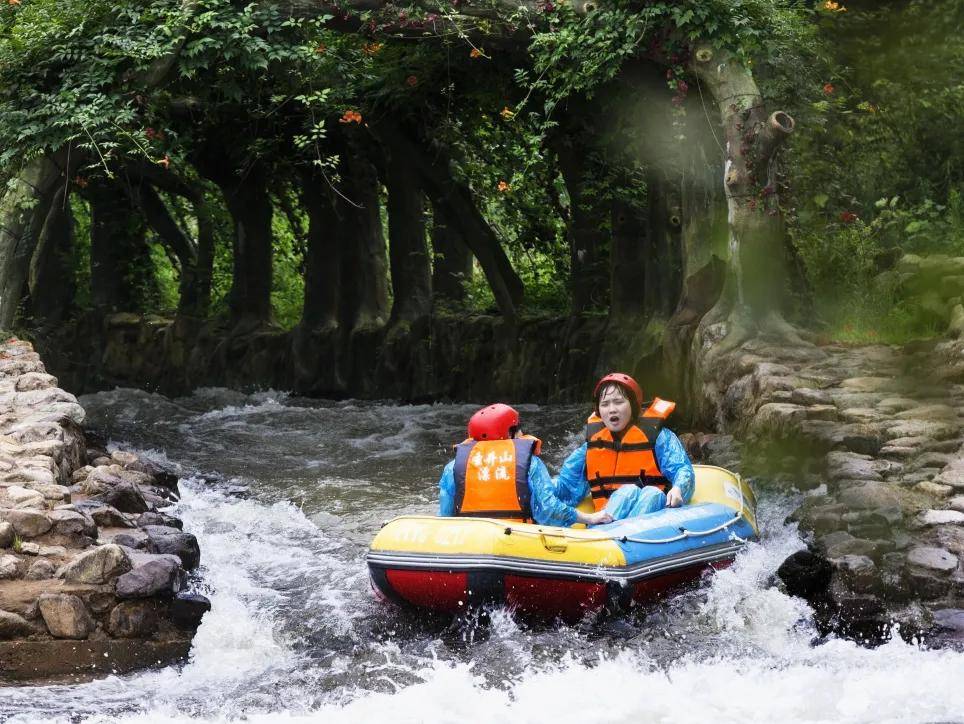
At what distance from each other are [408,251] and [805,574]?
33.9 ft

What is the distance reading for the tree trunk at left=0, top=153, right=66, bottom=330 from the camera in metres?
10.3

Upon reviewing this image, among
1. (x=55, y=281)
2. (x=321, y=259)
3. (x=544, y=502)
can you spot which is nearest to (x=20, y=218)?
(x=544, y=502)

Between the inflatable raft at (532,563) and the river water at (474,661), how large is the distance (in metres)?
0.12

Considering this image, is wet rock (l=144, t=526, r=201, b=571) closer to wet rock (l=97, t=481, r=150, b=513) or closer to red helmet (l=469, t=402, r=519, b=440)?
wet rock (l=97, t=481, r=150, b=513)

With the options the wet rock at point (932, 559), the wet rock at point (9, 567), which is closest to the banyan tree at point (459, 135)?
the wet rock at point (932, 559)

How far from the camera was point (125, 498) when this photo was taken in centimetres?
708

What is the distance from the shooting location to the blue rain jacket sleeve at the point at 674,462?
264 inches

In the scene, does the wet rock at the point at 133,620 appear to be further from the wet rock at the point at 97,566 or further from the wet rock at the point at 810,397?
the wet rock at the point at 810,397

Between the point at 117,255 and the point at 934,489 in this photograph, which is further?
the point at 117,255

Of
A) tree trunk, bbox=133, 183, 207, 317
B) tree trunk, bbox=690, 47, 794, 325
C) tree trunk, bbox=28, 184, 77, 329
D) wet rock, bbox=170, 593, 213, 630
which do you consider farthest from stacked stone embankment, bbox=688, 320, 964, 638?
tree trunk, bbox=28, 184, 77, 329

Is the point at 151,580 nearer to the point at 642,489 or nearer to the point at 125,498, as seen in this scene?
the point at 125,498

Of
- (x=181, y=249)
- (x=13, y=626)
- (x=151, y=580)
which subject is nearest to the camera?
(x=13, y=626)

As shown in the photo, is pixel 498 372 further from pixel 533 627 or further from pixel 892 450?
pixel 533 627

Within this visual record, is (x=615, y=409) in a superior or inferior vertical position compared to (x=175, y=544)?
superior
